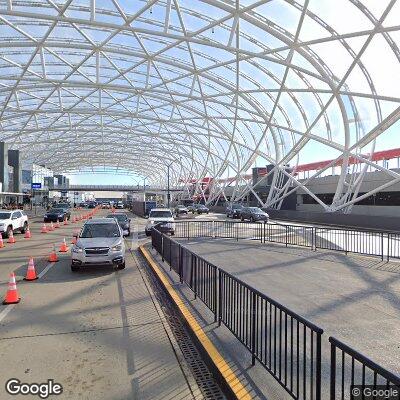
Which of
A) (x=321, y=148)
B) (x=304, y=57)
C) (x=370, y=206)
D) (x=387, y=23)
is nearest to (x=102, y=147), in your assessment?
(x=321, y=148)

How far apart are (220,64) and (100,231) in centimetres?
1927

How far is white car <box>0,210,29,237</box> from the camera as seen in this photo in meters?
23.0

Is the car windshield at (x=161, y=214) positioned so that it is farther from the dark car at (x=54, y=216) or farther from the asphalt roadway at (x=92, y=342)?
the dark car at (x=54, y=216)

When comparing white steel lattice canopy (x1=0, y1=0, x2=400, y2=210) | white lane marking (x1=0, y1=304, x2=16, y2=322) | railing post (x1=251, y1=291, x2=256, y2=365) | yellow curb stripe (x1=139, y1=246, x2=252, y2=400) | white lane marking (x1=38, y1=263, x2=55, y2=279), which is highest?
white steel lattice canopy (x1=0, y1=0, x2=400, y2=210)

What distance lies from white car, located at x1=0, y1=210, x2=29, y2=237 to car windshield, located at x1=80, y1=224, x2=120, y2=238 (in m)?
11.7

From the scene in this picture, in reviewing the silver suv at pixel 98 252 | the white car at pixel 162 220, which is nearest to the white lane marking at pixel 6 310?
the silver suv at pixel 98 252

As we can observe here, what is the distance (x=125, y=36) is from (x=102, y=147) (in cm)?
6452

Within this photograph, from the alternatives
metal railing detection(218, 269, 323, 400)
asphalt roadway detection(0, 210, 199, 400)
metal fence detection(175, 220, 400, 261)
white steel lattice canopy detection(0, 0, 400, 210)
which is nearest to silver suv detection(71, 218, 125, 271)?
asphalt roadway detection(0, 210, 199, 400)

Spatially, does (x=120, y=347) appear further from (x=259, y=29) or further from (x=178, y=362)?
(x=259, y=29)

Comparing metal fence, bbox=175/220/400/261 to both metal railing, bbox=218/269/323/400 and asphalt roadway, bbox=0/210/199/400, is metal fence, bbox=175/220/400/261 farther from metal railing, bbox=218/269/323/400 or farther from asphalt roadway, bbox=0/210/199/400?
asphalt roadway, bbox=0/210/199/400

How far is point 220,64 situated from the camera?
1111 inches

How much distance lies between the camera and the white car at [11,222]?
22961 millimetres

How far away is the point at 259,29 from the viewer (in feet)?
79.5

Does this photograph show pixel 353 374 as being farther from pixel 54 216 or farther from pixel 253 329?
pixel 54 216
